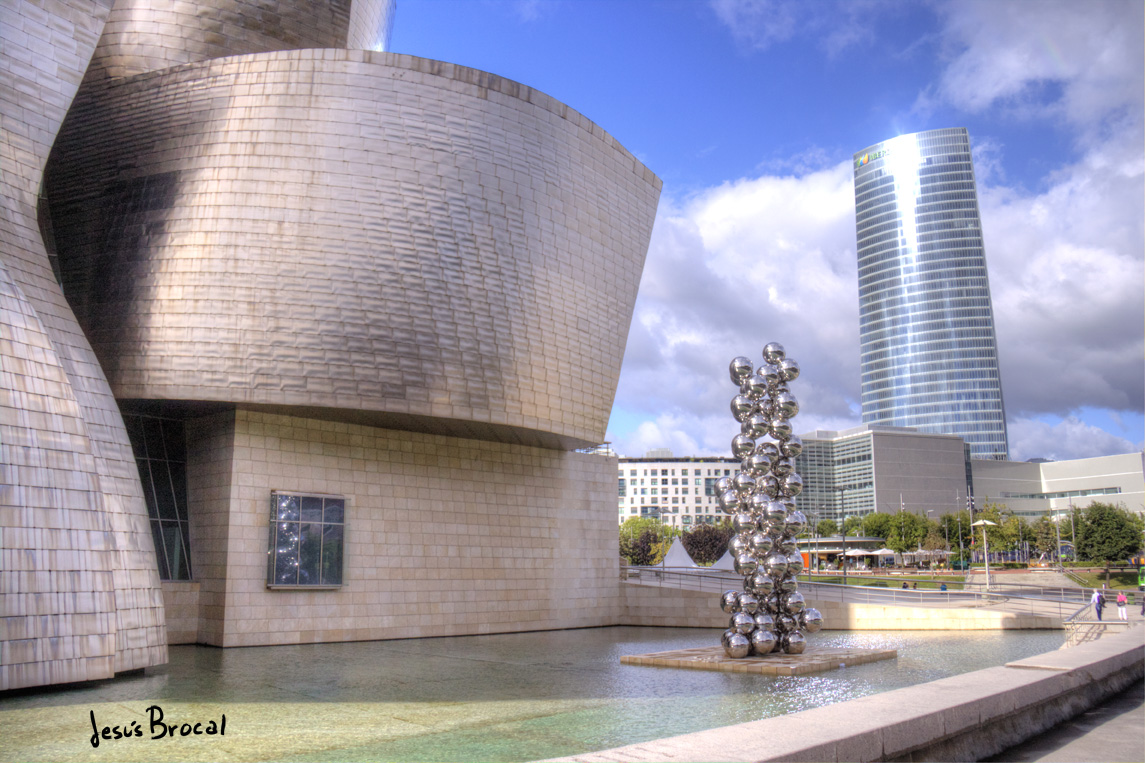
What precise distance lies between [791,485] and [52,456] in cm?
1177

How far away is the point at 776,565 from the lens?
549 inches

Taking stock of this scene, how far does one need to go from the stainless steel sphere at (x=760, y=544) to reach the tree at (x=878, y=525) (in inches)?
2862

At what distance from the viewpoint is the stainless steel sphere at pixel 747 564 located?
1396 cm

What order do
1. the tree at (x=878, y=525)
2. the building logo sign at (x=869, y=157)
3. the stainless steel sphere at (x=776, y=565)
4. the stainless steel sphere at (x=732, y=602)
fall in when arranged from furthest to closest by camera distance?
the building logo sign at (x=869, y=157) < the tree at (x=878, y=525) < the stainless steel sphere at (x=732, y=602) < the stainless steel sphere at (x=776, y=565)

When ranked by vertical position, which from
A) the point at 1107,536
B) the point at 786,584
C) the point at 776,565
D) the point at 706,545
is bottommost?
the point at 706,545

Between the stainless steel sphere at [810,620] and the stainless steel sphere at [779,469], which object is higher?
the stainless steel sphere at [779,469]

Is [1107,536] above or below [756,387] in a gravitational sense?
below

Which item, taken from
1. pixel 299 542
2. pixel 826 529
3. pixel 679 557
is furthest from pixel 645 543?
pixel 299 542

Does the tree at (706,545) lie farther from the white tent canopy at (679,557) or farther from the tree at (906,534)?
the white tent canopy at (679,557)

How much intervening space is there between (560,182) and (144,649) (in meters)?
14.2

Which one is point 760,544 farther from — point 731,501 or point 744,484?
point 744,484

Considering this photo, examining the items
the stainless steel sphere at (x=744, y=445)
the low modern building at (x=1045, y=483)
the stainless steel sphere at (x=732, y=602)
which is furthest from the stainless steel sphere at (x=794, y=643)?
the low modern building at (x=1045, y=483)

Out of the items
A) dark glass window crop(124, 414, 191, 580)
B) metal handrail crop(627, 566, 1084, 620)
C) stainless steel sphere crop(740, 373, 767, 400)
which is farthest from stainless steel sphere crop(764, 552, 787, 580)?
dark glass window crop(124, 414, 191, 580)

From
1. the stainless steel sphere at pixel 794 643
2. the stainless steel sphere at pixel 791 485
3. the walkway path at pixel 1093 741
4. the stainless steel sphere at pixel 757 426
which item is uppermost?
the stainless steel sphere at pixel 757 426
